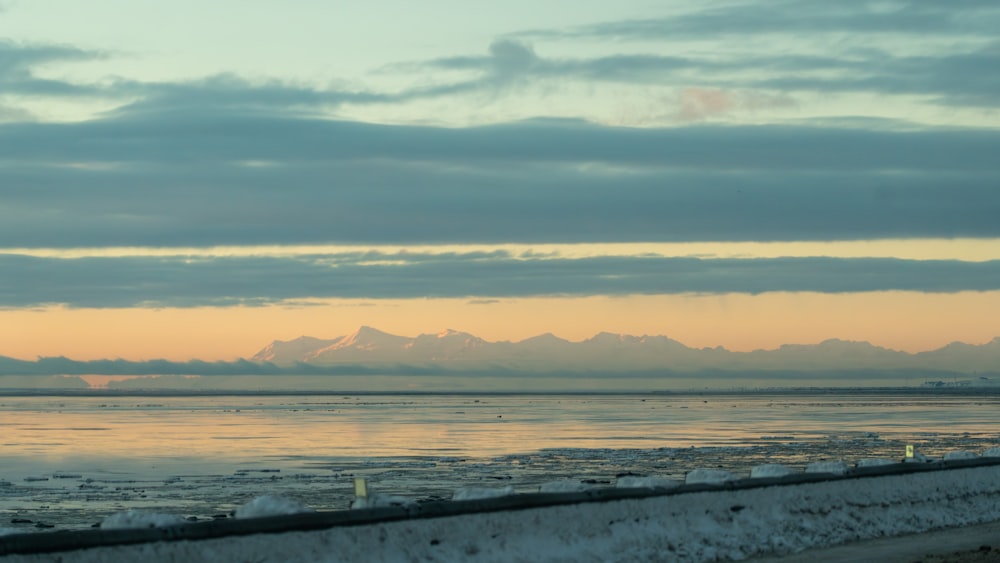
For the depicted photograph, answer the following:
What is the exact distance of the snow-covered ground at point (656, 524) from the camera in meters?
17.7

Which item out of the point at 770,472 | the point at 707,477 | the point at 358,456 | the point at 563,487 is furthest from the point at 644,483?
the point at 358,456

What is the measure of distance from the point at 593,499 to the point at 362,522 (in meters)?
4.85

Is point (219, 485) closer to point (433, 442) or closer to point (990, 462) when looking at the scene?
point (990, 462)

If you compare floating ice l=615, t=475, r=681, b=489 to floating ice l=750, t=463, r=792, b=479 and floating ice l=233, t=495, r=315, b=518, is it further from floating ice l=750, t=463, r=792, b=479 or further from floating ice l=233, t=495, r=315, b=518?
floating ice l=233, t=495, r=315, b=518

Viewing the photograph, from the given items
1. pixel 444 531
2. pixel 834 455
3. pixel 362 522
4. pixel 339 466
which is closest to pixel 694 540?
pixel 444 531

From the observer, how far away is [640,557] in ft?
70.4

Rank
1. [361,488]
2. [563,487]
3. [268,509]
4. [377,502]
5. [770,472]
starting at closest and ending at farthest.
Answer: [268,509] → [361,488] → [377,502] → [563,487] → [770,472]

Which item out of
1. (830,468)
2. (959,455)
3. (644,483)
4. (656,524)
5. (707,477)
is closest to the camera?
(656,524)

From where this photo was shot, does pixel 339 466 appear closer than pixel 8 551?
No

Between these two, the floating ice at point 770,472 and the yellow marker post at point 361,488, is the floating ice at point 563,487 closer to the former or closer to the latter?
the yellow marker post at point 361,488

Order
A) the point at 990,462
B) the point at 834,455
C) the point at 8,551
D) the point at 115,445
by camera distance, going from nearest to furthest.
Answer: the point at 8,551 < the point at 990,462 < the point at 834,455 < the point at 115,445

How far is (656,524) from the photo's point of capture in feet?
74.0

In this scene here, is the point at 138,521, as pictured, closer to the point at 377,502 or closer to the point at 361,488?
the point at 361,488

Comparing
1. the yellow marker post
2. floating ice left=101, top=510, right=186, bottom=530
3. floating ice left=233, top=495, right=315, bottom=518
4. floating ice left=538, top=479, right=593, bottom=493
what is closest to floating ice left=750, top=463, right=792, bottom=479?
floating ice left=538, top=479, right=593, bottom=493
